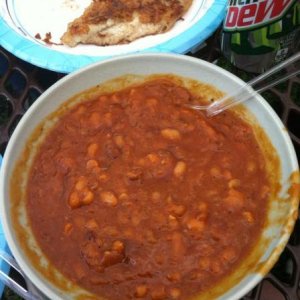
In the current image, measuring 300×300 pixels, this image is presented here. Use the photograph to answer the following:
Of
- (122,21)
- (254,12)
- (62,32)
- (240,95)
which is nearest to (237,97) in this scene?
(240,95)

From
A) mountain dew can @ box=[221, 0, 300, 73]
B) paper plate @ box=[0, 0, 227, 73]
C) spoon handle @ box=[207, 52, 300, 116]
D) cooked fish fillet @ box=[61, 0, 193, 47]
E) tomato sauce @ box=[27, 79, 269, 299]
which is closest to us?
tomato sauce @ box=[27, 79, 269, 299]

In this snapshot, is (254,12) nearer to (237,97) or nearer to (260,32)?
(260,32)

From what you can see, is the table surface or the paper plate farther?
the paper plate

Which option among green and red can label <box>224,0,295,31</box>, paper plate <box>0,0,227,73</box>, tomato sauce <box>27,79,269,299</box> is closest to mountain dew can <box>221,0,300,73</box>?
green and red can label <box>224,0,295,31</box>

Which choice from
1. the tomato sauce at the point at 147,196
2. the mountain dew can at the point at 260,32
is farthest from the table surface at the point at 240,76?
the tomato sauce at the point at 147,196

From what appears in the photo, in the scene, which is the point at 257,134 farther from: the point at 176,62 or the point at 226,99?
the point at 176,62

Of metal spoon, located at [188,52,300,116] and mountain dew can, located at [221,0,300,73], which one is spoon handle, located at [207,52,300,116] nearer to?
metal spoon, located at [188,52,300,116]
